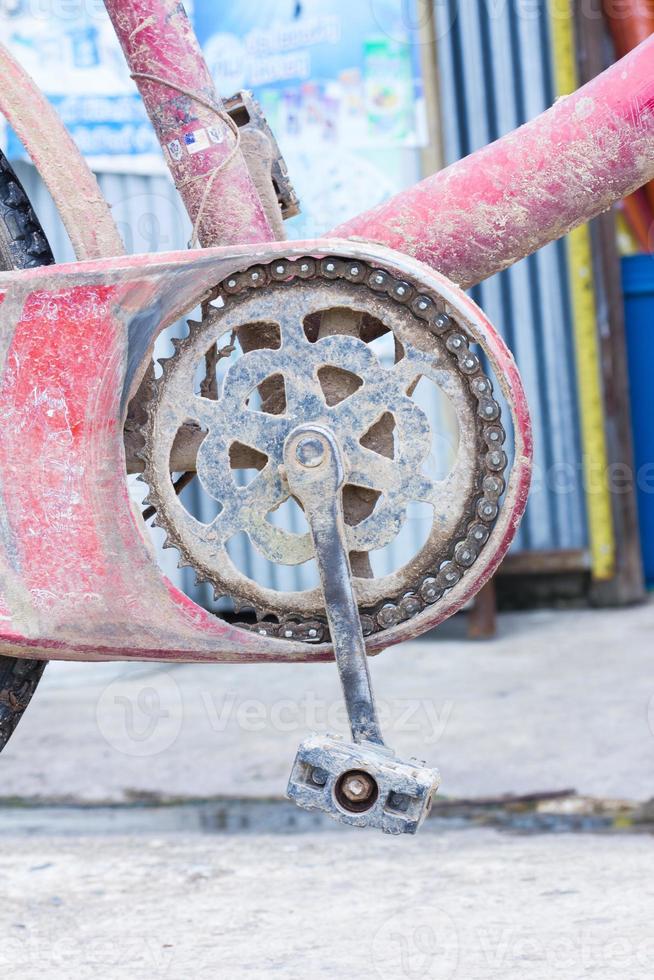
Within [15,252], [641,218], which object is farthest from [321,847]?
[641,218]

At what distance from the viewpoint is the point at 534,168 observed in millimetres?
1707

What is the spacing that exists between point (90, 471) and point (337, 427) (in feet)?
0.99

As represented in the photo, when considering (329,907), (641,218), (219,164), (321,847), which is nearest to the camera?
(219,164)

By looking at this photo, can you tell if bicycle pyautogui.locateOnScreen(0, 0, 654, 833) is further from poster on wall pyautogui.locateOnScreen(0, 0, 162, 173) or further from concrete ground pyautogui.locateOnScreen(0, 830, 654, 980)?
poster on wall pyautogui.locateOnScreen(0, 0, 162, 173)

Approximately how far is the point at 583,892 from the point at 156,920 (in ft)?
2.25

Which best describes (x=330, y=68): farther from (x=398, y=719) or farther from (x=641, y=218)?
(x=398, y=719)

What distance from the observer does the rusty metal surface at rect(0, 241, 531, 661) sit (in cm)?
162

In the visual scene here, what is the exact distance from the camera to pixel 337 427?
5.24 feet

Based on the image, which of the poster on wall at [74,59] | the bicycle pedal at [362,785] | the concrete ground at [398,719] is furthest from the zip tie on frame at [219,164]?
the poster on wall at [74,59]

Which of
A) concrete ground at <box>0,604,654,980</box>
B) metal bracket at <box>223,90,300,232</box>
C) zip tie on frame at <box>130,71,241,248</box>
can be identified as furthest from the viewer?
concrete ground at <box>0,604,654,980</box>

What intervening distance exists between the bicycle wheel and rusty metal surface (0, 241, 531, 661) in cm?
14

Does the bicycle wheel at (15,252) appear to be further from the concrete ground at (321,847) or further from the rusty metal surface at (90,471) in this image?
the concrete ground at (321,847)

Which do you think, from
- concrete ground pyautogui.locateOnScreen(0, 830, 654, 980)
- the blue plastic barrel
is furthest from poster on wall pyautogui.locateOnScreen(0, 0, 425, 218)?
concrete ground pyautogui.locateOnScreen(0, 830, 654, 980)

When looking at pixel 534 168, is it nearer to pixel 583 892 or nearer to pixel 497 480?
pixel 497 480
